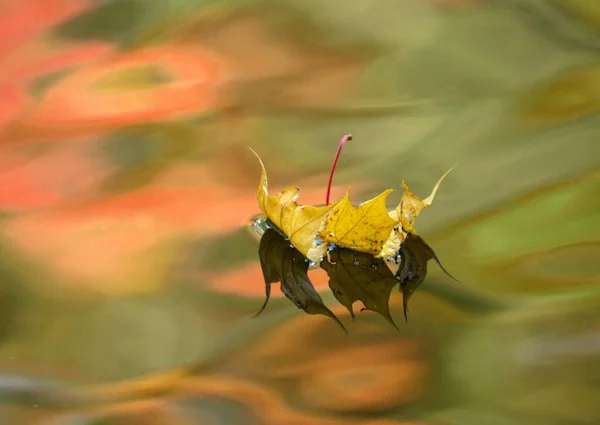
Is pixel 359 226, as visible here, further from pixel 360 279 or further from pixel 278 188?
pixel 278 188

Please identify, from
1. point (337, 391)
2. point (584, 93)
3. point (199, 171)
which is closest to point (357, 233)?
point (337, 391)

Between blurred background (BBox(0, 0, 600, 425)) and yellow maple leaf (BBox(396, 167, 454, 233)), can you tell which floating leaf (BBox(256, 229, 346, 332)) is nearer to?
blurred background (BBox(0, 0, 600, 425))

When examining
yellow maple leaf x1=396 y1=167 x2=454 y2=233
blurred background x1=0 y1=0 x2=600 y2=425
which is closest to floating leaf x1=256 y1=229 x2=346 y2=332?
blurred background x1=0 y1=0 x2=600 y2=425

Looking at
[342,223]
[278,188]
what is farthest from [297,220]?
[278,188]

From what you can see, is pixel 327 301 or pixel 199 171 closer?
pixel 327 301

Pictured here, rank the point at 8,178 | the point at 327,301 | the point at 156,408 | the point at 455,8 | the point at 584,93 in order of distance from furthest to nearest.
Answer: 1. the point at 455,8
2. the point at 584,93
3. the point at 8,178
4. the point at 327,301
5. the point at 156,408

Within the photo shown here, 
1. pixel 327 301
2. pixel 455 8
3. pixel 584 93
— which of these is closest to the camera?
pixel 327 301

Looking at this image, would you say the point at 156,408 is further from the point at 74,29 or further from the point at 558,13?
the point at 558,13
